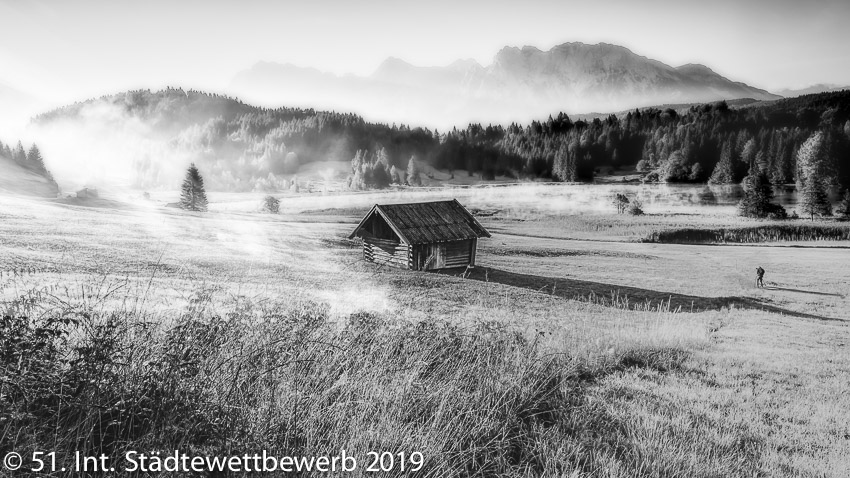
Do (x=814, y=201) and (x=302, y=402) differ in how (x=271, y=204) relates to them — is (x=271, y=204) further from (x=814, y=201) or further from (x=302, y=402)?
(x=814, y=201)

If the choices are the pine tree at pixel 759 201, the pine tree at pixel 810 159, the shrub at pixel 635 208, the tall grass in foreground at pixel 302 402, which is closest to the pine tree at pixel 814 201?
the pine tree at pixel 810 159

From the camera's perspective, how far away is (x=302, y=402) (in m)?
3.78

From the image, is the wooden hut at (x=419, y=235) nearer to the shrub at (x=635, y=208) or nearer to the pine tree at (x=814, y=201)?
the shrub at (x=635, y=208)

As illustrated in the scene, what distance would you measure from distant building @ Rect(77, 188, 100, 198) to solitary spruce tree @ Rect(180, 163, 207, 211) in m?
2.73

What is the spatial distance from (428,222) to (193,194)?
35.5ft

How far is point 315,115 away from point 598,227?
2695cm

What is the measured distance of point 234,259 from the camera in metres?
15.0

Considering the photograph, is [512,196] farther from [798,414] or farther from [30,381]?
[30,381]

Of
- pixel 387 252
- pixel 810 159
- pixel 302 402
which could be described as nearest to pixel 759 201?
pixel 810 159

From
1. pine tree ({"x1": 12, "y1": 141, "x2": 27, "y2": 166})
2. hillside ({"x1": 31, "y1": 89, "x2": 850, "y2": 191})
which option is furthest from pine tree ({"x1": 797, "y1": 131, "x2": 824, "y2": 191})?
pine tree ({"x1": 12, "y1": 141, "x2": 27, "y2": 166})

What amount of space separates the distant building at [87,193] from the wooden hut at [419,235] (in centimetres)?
1131

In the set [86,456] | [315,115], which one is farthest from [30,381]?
[315,115]

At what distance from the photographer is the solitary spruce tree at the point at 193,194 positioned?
16219mm

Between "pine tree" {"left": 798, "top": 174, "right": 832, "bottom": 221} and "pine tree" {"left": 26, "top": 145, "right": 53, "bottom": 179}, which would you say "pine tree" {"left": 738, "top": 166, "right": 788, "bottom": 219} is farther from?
"pine tree" {"left": 26, "top": 145, "right": 53, "bottom": 179}
